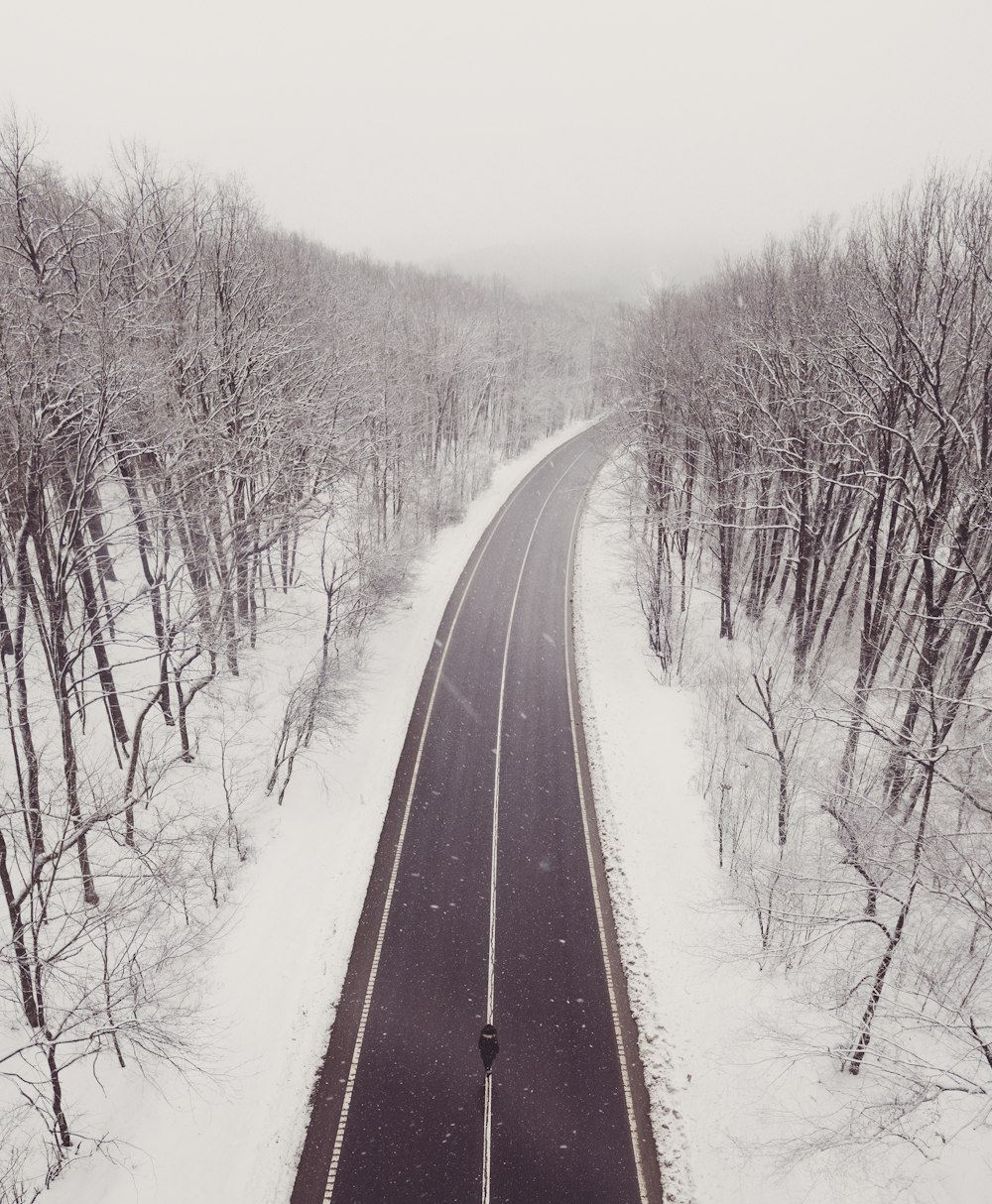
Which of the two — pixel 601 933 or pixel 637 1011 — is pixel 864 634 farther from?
pixel 637 1011

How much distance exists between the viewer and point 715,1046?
554 inches

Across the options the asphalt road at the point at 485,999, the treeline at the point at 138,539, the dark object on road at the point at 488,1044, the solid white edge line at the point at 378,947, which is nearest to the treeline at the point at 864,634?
the asphalt road at the point at 485,999

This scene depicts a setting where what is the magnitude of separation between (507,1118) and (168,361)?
22.7 meters

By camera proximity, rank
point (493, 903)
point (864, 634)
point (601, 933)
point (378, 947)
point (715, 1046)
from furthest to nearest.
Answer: point (864, 634), point (493, 903), point (601, 933), point (378, 947), point (715, 1046)

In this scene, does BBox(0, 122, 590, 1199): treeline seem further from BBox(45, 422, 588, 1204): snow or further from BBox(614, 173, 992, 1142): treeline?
BBox(614, 173, 992, 1142): treeline

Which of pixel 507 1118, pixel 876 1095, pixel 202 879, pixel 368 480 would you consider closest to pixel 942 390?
pixel 876 1095

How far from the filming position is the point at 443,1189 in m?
11.8

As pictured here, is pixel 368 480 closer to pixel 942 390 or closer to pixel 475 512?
pixel 475 512

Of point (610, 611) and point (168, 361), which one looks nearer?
point (168, 361)

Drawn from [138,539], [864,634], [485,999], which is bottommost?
[485,999]

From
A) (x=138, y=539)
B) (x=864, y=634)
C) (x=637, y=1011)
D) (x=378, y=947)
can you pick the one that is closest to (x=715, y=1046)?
(x=637, y=1011)

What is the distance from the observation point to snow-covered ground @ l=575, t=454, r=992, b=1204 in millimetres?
11555

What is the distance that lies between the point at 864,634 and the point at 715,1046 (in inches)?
541

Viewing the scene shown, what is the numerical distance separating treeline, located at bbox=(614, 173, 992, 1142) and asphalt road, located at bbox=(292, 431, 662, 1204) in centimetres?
437
